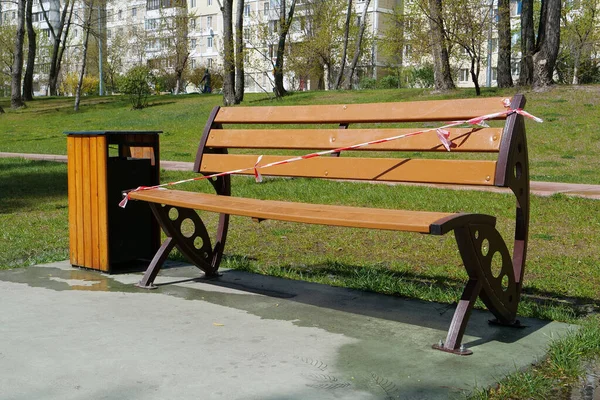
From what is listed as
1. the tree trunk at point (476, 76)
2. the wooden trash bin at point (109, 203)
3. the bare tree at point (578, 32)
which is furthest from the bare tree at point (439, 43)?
the bare tree at point (578, 32)

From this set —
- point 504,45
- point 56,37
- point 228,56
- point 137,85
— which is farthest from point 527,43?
point 56,37

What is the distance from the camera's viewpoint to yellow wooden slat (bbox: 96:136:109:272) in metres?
5.29

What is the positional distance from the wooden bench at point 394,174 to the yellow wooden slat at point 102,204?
568mm

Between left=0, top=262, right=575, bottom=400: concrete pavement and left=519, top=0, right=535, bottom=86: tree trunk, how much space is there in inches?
739

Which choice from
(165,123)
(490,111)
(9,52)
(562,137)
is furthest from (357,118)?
(9,52)

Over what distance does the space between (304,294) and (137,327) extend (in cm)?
116

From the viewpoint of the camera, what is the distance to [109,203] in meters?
5.32

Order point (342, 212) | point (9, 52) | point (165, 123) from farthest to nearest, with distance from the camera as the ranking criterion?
point (9, 52), point (165, 123), point (342, 212)

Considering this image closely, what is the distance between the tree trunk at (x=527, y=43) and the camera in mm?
22000

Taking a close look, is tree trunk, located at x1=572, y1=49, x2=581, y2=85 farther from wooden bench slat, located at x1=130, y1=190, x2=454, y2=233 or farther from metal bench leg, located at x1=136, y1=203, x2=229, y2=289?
wooden bench slat, located at x1=130, y1=190, x2=454, y2=233

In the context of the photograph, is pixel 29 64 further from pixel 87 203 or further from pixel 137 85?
pixel 87 203

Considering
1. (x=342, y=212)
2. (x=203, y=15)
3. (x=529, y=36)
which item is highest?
(x=203, y=15)

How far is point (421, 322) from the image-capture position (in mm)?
4113

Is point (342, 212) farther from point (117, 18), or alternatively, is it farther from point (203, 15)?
point (117, 18)
